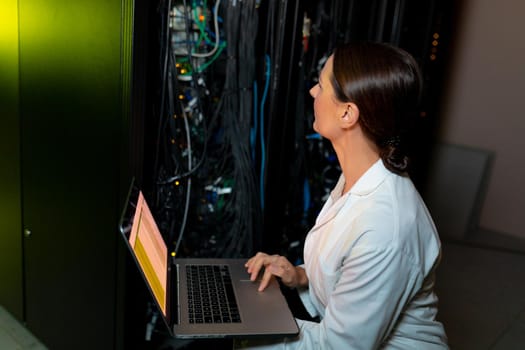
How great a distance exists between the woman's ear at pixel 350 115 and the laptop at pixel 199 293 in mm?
483

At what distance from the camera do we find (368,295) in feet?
3.48

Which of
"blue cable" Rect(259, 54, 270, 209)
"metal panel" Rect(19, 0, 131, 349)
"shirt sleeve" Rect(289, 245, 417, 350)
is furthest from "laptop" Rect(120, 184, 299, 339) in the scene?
"blue cable" Rect(259, 54, 270, 209)

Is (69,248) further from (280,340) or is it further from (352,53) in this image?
(352,53)

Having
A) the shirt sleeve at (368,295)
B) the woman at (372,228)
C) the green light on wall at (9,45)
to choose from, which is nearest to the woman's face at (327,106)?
the woman at (372,228)

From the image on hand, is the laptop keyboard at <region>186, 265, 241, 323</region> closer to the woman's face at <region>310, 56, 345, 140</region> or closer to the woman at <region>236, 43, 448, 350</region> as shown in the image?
the woman at <region>236, 43, 448, 350</region>

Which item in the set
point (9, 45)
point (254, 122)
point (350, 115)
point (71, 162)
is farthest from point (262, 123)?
point (9, 45)

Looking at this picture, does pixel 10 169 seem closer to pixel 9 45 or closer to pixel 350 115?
pixel 9 45

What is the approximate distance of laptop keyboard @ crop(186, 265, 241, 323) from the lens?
47.0 inches

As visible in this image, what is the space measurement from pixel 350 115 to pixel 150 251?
0.57m

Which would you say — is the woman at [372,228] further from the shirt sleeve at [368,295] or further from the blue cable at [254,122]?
the blue cable at [254,122]

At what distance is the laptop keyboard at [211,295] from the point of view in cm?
119

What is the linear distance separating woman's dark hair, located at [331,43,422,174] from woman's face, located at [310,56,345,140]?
19mm

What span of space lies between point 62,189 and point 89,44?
52cm

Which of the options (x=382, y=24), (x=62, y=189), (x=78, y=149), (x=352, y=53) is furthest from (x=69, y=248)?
(x=382, y=24)
